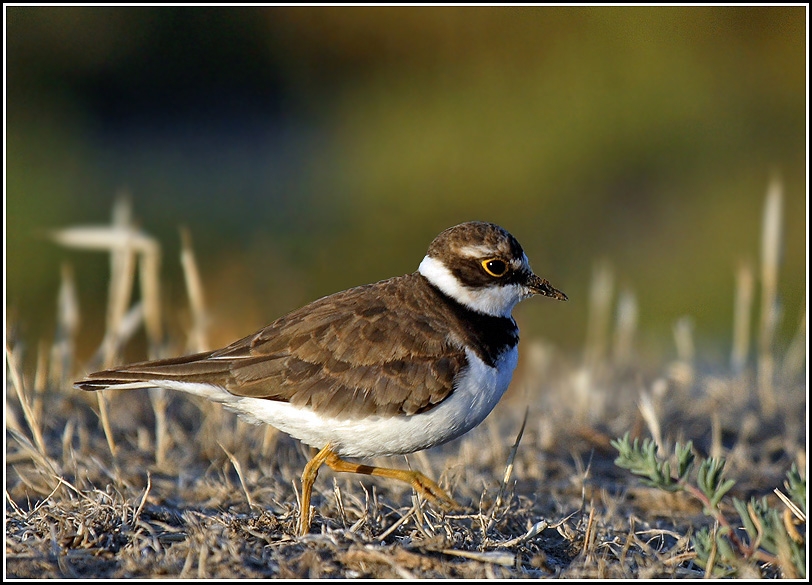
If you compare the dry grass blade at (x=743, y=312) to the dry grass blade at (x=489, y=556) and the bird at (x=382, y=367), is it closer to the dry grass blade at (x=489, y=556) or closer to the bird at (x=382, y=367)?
the bird at (x=382, y=367)

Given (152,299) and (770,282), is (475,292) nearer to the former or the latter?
(152,299)

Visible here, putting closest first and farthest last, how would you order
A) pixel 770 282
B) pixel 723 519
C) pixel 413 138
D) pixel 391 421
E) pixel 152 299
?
pixel 723 519
pixel 391 421
pixel 152 299
pixel 770 282
pixel 413 138

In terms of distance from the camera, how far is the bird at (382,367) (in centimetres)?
400

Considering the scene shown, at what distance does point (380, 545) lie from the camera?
366 centimetres

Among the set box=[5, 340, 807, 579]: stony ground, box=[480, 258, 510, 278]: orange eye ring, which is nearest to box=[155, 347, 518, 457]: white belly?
box=[5, 340, 807, 579]: stony ground

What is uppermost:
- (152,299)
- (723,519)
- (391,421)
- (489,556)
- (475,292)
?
(475,292)

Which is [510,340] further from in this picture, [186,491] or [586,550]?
[186,491]

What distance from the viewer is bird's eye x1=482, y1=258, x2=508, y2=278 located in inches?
173

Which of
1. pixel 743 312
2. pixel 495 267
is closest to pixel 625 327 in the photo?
pixel 743 312

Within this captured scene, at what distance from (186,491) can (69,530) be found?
96cm

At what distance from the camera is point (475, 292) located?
14.4 feet

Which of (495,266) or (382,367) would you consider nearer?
(382,367)

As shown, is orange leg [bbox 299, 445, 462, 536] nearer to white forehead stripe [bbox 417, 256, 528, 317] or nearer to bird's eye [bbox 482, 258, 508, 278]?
white forehead stripe [bbox 417, 256, 528, 317]

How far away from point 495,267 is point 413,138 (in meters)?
11.6
